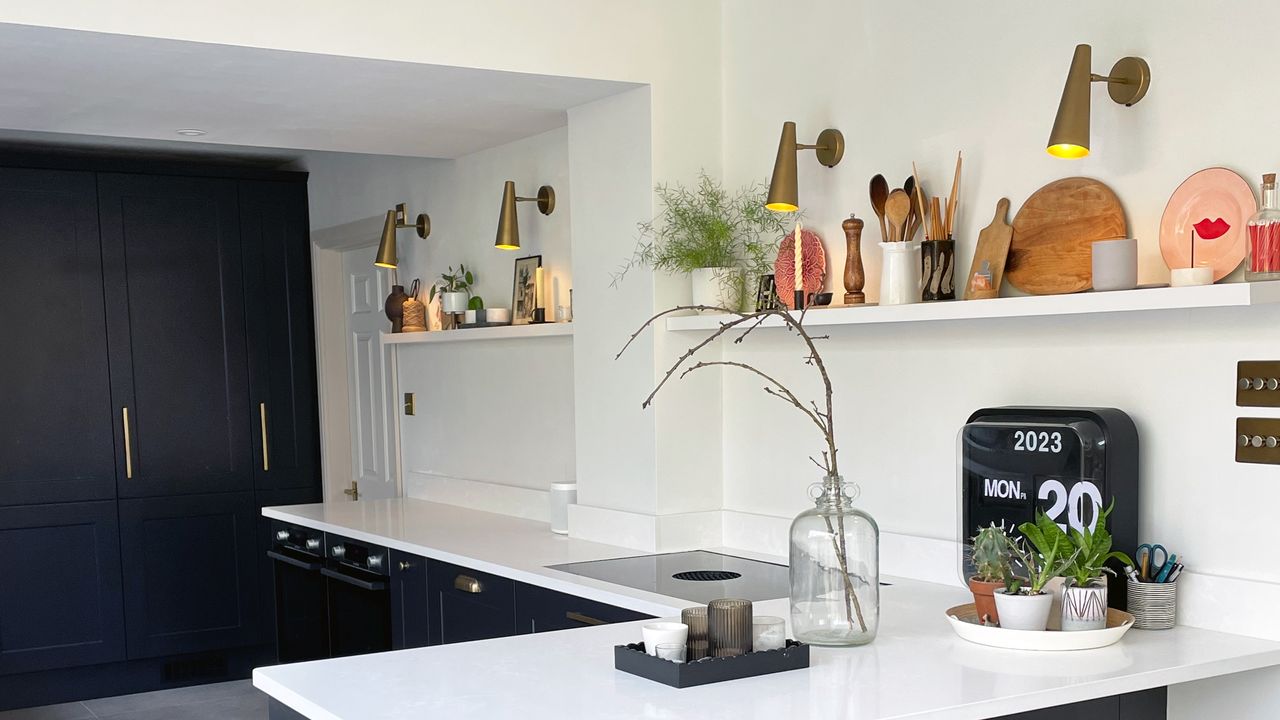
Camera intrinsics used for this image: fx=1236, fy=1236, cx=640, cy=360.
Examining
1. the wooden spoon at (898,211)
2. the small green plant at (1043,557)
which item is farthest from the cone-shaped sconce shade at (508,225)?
the small green plant at (1043,557)

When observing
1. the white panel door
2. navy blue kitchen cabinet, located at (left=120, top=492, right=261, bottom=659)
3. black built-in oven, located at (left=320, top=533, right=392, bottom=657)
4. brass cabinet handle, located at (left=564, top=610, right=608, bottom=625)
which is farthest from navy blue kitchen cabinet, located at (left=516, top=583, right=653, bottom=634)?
navy blue kitchen cabinet, located at (left=120, top=492, right=261, bottom=659)

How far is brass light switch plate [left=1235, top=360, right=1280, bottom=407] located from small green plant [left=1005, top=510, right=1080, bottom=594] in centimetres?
42

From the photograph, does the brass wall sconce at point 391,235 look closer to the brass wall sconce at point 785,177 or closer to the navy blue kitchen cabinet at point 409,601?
the navy blue kitchen cabinet at point 409,601

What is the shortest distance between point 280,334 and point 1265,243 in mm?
4919

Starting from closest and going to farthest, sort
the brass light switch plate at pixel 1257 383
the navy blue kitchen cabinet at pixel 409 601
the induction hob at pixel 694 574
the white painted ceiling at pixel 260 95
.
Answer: the brass light switch plate at pixel 1257 383, the induction hob at pixel 694 574, the white painted ceiling at pixel 260 95, the navy blue kitchen cabinet at pixel 409 601

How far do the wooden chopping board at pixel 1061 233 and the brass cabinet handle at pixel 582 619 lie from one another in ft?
4.05

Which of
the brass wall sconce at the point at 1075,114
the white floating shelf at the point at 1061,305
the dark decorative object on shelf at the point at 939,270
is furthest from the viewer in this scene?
the dark decorative object on shelf at the point at 939,270

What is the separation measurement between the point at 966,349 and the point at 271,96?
2.04m

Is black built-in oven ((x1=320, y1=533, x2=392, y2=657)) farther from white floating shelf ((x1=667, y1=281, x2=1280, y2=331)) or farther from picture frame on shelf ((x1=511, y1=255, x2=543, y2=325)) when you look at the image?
white floating shelf ((x1=667, y1=281, x2=1280, y2=331))

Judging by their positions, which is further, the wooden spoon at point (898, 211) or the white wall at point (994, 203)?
the wooden spoon at point (898, 211)

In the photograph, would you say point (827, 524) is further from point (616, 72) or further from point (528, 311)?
point (528, 311)

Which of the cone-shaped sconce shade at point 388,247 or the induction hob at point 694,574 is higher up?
the cone-shaped sconce shade at point 388,247

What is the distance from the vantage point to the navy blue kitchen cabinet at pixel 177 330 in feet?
18.7

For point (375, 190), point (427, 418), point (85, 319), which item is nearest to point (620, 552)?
point (427, 418)
